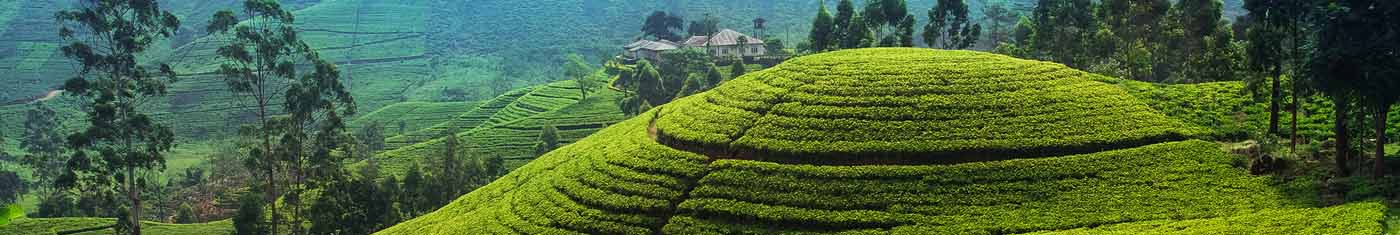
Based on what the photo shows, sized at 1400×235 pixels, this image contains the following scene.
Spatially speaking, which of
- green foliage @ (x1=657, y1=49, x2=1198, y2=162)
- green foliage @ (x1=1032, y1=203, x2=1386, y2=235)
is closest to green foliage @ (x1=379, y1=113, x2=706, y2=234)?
green foliage @ (x1=657, y1=49, x2=1198, y2=162)

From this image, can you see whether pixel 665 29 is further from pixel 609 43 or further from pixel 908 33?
pixel 908 33

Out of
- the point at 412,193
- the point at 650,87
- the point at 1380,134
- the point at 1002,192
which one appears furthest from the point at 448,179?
the point at 1380,134

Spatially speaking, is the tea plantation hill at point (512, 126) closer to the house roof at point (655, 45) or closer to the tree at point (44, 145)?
the house roof at point (655, 45)

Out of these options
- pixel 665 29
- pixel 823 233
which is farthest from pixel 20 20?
pixel 823 233

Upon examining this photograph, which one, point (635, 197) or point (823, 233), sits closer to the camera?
point (823, 233)

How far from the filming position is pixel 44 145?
76.8 meters

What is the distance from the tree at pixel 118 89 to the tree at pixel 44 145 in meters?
23.2

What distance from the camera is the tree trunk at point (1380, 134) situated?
2773cm

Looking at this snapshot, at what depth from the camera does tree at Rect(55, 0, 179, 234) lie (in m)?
45.9

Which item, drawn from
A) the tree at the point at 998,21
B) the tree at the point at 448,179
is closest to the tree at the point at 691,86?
the tree at the point at 448,179

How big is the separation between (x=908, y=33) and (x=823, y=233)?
29.9 meters

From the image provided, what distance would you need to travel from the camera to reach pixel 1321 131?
3428cm

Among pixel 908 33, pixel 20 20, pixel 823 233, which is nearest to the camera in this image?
pixel 823 233

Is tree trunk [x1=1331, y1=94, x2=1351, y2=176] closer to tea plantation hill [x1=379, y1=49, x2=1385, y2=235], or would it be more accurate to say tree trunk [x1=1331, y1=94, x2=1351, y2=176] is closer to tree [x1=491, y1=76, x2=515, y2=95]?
tea plantation hill [x1=379, y1=49, x2=1385, y2=235]
